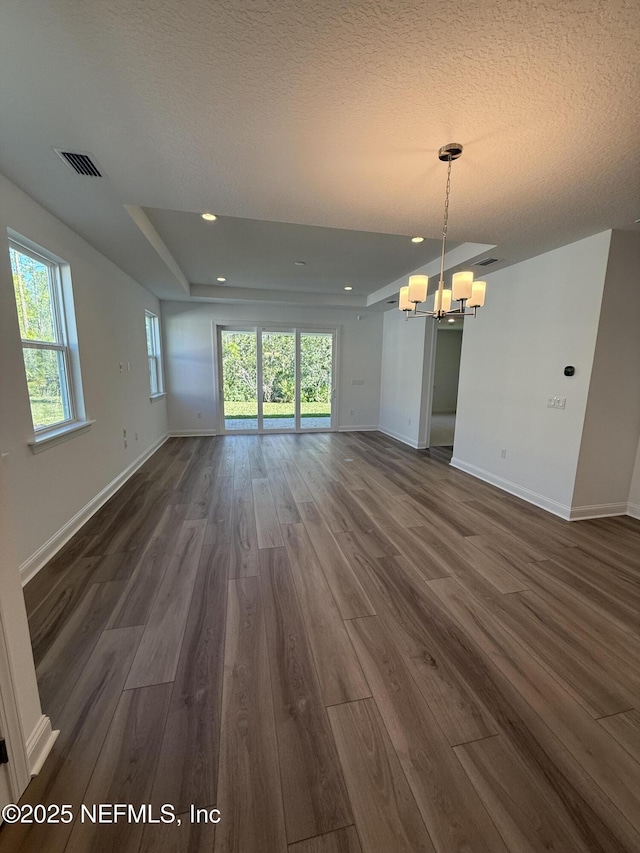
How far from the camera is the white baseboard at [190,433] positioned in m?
6.45

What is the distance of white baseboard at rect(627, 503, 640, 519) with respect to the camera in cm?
324

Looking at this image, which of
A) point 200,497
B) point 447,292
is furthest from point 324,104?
point 200,497

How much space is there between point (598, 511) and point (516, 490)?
0.73 metres

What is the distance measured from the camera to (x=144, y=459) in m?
4.85

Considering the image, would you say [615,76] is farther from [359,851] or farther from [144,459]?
[144,459]

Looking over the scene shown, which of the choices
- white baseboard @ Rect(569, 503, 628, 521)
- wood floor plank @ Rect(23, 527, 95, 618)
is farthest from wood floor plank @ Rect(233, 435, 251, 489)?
white baseboard @ Rect(569, 503, 628, 521)

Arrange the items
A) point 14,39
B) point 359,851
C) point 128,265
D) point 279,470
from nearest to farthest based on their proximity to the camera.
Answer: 1. point 359,851
2. point 14,39
3. point 128,265
4. point 279,470

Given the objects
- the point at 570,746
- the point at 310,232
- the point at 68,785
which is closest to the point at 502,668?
the point at 570,746

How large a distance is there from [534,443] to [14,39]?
4459 mm

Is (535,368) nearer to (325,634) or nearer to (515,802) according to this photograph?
(325,634)

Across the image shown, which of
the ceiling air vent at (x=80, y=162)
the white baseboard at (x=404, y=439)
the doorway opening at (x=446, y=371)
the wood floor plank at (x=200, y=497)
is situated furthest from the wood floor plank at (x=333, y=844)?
the doorway opening at (x=446, y=371)

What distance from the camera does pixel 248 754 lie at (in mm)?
1189

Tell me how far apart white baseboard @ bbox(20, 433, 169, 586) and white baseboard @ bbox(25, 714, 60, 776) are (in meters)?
0.84

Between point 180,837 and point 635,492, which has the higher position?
point 635,492
